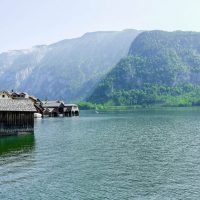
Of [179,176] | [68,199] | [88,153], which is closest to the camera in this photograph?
[68,199]

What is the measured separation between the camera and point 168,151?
61.2m

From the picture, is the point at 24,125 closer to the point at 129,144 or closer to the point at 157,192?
the point at 129,144

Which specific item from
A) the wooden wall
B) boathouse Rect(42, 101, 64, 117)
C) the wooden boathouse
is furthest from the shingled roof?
boathouse Rect(42, 101, 64, 117)

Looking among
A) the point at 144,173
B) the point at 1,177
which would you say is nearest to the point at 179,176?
the point at 144,173

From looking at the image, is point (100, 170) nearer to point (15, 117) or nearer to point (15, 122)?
point (15, 117)

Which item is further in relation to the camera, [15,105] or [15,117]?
[15,117]

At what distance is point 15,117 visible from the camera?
8488 cm

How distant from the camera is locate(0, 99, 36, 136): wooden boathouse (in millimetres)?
82688

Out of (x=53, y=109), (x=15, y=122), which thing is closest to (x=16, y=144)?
(x=15, y=122)

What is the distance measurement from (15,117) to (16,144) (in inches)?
562

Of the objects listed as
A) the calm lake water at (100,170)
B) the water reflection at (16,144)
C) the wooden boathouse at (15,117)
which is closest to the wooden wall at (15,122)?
the wooden boathouse at (15,117)

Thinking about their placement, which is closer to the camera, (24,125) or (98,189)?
(98,189)

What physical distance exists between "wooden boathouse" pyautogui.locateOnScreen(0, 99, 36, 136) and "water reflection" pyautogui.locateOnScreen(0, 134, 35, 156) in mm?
2164

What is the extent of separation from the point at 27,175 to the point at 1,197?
8.70 meters
